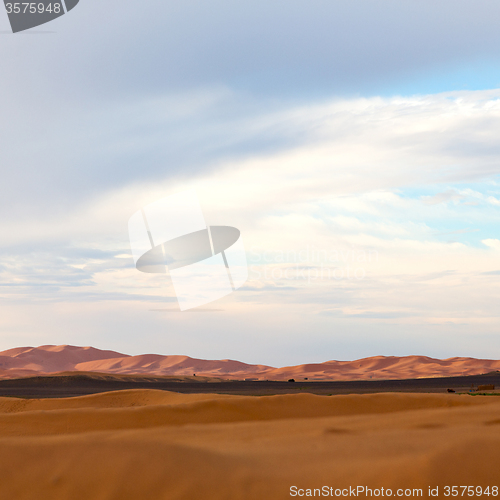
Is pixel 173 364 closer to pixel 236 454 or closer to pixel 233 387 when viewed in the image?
pixel 233 387

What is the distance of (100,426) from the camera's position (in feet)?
40.4

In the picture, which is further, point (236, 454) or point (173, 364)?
point (173, 364)

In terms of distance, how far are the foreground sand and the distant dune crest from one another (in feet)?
251

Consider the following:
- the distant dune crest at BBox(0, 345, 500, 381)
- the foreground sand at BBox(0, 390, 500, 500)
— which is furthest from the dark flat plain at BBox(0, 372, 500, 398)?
the distant dune crest at BBox(0, 345, 500, 381)

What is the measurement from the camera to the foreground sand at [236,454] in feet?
22.4

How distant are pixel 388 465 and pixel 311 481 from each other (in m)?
1.05

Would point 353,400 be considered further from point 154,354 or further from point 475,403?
point 154,354

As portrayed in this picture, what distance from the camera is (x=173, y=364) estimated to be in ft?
397

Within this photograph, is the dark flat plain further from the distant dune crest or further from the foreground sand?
the distant dune crest

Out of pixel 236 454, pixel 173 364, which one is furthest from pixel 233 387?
pixel 173 364

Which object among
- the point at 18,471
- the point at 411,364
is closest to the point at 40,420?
the point at 18,471

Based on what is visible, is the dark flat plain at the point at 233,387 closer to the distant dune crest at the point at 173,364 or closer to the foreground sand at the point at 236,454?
the foreground sand at the point at 236,454

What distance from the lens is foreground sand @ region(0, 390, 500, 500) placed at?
269 inches

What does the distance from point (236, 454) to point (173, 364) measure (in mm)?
115983
